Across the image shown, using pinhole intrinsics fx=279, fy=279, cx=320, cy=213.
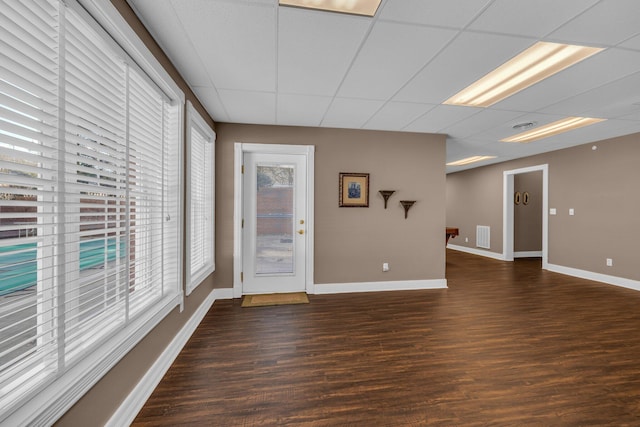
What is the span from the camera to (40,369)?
1.11 meters

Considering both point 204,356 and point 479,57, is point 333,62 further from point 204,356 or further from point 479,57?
point 204,356

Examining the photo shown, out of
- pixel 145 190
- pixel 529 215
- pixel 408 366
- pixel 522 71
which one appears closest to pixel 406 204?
pixel 522 71

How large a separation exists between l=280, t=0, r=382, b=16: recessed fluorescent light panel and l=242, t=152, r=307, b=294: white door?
94.0 inches

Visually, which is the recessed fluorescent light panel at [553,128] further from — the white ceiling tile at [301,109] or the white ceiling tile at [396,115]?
the white ceiling tile at [301,109]

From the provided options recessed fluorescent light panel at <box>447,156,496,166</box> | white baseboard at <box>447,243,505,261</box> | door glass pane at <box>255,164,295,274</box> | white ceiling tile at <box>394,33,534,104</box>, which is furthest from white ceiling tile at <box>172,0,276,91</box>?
white baseboard at <box>447,243,505,261</box>

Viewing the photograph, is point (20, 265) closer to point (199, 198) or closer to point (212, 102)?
point (199, 198)

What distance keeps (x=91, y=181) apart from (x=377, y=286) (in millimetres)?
3677

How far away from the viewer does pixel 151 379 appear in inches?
74.6

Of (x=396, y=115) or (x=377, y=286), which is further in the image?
(x=377, y=286)

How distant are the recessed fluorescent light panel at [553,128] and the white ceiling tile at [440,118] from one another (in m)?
1.42

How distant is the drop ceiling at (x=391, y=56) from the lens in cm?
168

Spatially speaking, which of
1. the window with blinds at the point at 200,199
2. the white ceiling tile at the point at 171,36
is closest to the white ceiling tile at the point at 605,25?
the white ceiling tile at the point at 171,36

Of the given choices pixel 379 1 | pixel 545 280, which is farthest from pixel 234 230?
pixel 545 280

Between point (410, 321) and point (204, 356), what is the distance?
6.94ft
